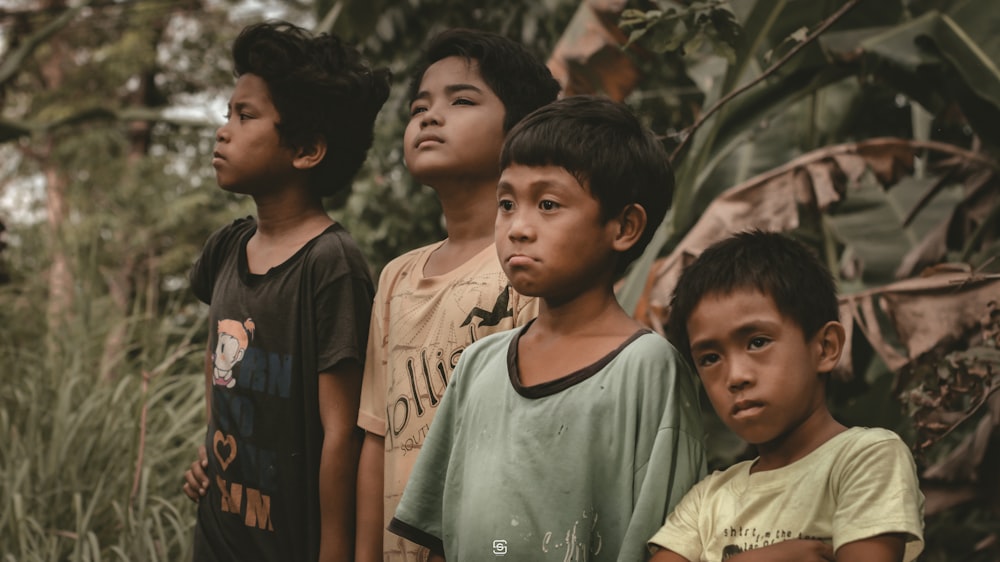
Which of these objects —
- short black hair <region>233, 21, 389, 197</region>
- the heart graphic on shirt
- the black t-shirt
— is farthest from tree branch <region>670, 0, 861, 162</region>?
the heart graphic on shirt

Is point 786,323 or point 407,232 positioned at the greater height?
point 407,232

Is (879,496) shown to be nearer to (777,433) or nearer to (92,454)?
(777,433)

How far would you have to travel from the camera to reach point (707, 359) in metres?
1.94

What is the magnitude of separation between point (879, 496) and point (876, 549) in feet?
0.27

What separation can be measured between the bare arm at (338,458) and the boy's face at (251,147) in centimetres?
50

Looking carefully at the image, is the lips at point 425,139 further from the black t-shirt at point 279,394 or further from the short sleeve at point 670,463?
the short sleeve at point 670,463

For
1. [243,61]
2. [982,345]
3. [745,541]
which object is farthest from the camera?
[982,345]

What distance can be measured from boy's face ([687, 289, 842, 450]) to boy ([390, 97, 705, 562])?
0.09 meters

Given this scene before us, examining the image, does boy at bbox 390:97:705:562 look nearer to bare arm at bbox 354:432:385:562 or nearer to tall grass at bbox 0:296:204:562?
bare arm at bbox 354:432:385:562

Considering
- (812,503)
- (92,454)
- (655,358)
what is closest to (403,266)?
(655,358)

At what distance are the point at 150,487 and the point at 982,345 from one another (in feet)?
9.82

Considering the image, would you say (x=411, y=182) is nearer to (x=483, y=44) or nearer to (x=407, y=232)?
(x=407, y=232)

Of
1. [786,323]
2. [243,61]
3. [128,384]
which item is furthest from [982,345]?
[128,384]

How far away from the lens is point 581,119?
2061 mm
